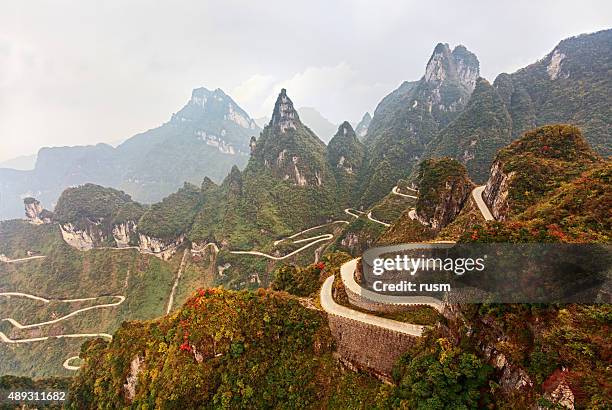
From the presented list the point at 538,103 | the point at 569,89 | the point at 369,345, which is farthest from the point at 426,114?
the point at 369,345

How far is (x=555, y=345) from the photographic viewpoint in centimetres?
1266

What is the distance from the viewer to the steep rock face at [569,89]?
7369cm

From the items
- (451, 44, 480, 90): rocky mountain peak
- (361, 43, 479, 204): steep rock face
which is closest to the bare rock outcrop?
(361, 43, 479, 204): steep rock face

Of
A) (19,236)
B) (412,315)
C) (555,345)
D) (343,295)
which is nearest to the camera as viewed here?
(555,345)

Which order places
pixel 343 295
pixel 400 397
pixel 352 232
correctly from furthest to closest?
pixel 352 232 → pixel 343 295 → pixel 400 397

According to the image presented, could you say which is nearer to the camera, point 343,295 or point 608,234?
point 608,234

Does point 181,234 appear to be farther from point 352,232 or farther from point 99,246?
point 352,232

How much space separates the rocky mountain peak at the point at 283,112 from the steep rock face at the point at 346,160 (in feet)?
75.2

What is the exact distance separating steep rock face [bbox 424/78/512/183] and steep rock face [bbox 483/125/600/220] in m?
43.2

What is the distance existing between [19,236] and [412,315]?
14528 centimetres

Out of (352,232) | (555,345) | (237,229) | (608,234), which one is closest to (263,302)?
(555,345)

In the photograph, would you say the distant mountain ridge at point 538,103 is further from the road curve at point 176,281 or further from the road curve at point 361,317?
the road curve at point 176,281

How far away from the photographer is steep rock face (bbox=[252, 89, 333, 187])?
116 metres

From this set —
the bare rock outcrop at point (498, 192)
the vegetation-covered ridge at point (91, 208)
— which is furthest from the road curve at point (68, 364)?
the bare rock outcrop at point (498, 192)
